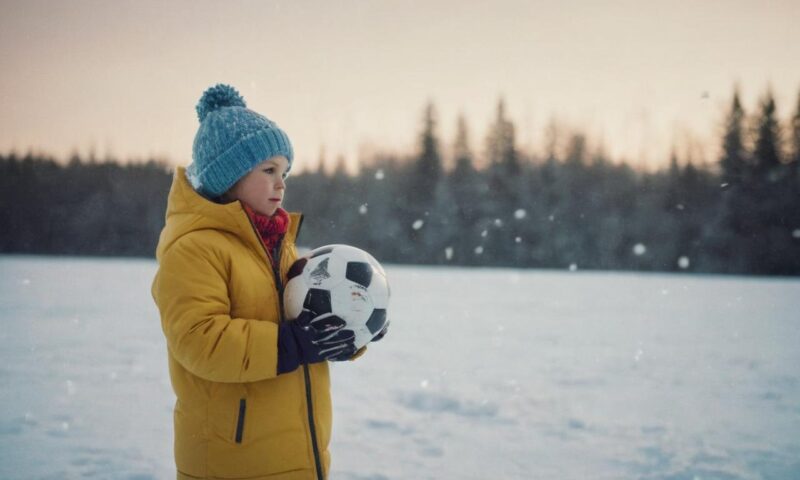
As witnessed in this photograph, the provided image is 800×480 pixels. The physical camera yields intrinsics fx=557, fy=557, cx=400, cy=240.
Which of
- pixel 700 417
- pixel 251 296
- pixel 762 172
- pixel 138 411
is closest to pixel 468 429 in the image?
pixel 700 417

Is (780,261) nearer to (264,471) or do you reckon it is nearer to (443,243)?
(443,243)

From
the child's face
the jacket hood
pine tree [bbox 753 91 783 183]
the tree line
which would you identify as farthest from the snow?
the jacket hood

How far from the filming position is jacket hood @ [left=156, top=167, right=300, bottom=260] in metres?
1.76

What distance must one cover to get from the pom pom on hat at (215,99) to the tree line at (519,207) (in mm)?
36988

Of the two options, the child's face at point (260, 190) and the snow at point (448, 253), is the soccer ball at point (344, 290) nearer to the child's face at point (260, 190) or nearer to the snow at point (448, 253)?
the child's face at point (260, 190)

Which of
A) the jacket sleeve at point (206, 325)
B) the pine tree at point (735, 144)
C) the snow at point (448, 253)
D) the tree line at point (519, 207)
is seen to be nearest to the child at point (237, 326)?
the jacket sleeve at point (206, 325)

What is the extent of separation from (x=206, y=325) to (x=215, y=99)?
0.88 m

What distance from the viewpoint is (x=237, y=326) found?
1.65m

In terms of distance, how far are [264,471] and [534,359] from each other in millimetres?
5869

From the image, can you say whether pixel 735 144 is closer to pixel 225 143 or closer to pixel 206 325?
pixel 225 143

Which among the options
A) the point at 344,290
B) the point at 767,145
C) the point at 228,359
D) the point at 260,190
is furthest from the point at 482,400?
the point at 767,145

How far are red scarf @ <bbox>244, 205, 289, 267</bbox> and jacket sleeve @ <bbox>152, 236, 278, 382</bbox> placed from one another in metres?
0.25

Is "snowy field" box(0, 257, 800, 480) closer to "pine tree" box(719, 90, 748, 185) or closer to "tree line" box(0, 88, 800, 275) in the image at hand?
"tree line" box(0, 88, 800, 275)

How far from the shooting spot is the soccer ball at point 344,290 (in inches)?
75.8
